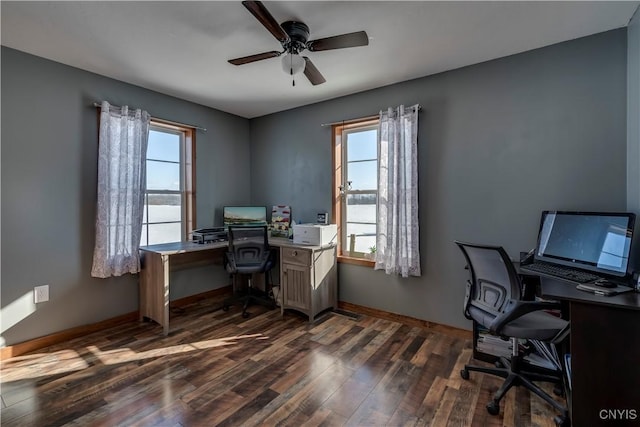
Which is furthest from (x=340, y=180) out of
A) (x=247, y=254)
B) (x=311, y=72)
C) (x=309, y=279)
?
(x=311, y=72)

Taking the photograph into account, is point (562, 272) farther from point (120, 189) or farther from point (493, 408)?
point (120, 189)

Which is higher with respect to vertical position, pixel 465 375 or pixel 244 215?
pixel 244 215

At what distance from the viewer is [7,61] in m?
A: 2.33

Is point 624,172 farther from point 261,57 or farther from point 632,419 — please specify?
point 261,57

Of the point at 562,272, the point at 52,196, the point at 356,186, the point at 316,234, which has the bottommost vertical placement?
the point at 562,272

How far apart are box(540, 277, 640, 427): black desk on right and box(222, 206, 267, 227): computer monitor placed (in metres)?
3.22

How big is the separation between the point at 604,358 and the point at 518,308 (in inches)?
15.9

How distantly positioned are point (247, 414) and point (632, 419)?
1.99 metres

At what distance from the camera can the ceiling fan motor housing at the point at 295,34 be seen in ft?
6.53

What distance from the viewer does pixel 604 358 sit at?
58.2 inches

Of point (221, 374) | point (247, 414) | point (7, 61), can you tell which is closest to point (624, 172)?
point (247, 414)

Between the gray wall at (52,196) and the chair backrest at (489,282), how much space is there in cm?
326

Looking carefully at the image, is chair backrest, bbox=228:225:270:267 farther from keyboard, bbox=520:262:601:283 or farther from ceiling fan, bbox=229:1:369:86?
keyboard, bbox=520:262:601:283

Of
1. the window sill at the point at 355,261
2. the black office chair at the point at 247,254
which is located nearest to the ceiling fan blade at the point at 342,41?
the black office chair at the point at 247,254
